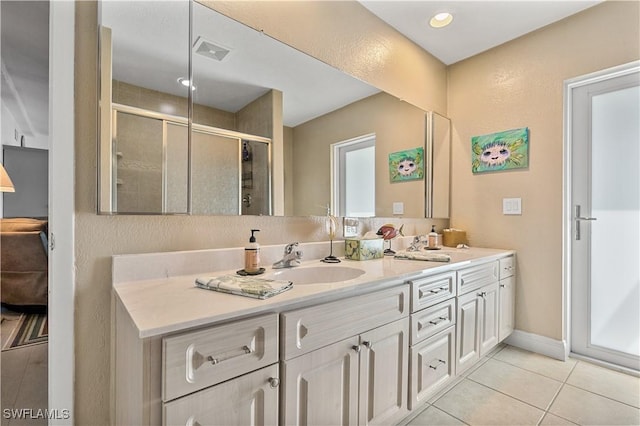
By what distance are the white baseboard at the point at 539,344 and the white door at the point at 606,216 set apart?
0.48 ft

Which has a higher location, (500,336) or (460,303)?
(460,303)

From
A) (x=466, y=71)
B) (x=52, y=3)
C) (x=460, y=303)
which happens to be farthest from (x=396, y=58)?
(x=52, y=3)

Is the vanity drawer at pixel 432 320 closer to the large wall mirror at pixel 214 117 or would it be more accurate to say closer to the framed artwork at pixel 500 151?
the large wall mirror at pixel 214 117

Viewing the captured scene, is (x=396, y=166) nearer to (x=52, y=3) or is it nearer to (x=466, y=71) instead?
(x=466, y=71)

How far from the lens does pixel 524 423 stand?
1438mm

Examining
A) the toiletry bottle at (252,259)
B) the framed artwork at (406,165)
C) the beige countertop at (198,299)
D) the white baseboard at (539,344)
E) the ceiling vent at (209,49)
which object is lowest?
the white baseboard at (539,344)

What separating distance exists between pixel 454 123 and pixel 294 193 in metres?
1.82

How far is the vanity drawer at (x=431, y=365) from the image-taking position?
1.33 metres

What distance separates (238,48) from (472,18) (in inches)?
66.1

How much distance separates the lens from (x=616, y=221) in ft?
6.32

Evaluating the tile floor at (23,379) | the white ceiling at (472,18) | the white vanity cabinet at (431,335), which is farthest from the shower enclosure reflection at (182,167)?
the white ceiling at (472,18)

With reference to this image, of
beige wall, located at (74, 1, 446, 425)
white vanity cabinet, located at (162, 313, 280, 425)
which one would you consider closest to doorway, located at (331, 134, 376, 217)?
beige wall, located at (74, 1, 446, 425)

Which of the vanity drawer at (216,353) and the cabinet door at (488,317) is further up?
the vanity drawer at (216,353)

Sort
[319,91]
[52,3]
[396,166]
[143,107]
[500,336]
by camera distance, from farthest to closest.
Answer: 1. [396,166]
2. [500,336]
3. [319,91]
4. [143,107]
5. [52,3]
